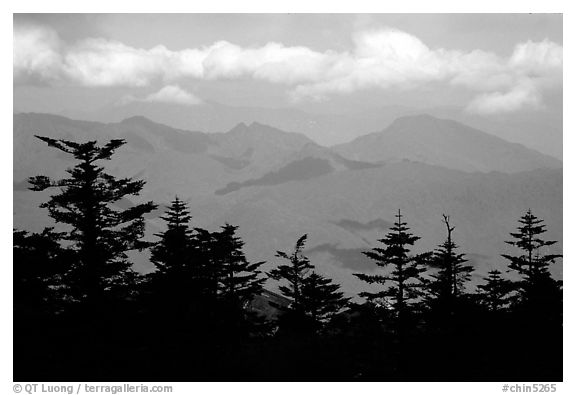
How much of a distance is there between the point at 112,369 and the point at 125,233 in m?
4.62

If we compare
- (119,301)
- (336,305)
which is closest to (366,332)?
(119,301)

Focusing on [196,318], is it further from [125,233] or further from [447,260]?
[447,260]

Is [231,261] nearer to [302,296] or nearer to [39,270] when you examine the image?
[302,296]

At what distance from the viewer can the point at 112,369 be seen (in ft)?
45.9

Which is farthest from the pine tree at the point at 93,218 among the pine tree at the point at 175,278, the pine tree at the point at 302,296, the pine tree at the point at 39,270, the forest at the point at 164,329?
the pine tree at the point at 302,296

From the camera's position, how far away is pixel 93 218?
16625 millimetres

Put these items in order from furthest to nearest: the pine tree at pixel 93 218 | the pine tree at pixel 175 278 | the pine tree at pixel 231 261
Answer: the pine tree at pixel 231 261
the pine tree at pixel 175 278
the pine tree at pixel 93 218

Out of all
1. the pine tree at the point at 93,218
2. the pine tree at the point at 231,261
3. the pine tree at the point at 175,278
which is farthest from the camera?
the pine tree at the point at 231,261

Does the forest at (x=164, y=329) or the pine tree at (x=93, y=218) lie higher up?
the pine tree at (x=93, y=218)

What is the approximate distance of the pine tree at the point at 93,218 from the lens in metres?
16.2

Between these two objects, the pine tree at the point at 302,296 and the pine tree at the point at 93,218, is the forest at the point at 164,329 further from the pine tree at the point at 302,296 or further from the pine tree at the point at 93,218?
the pine tree at the point at 302,296

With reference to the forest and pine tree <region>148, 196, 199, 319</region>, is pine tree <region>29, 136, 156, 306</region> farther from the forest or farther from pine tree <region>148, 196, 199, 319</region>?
pine tree <region>148, 196, 199, 319</region>

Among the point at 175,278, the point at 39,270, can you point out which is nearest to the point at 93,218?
the point at 39,270

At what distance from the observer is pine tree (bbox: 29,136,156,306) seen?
53.1ft
